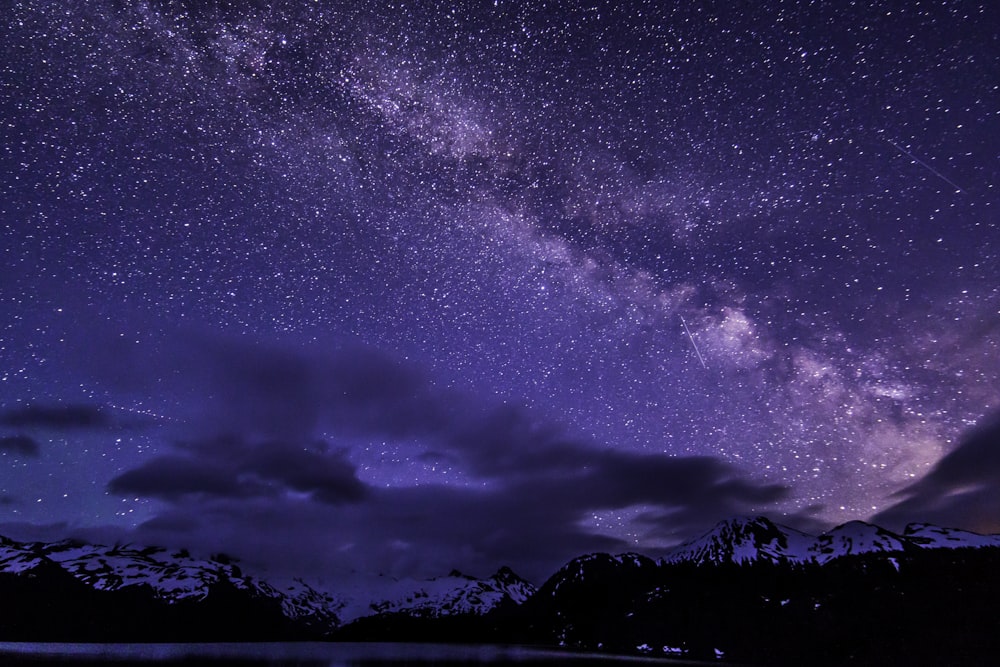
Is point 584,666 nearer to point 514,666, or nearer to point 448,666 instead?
point 514,666

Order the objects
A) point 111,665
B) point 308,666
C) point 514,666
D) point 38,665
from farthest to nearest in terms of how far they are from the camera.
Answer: point 514,666
point 308,666
point 111,665
point 38,665

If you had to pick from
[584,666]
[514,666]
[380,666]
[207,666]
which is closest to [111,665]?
[207,666]

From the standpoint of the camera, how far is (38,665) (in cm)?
13675

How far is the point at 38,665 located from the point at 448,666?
389 ft

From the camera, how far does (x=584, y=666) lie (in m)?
197

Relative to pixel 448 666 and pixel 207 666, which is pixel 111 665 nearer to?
pixel 207 666

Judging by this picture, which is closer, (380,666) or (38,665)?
(38,665)

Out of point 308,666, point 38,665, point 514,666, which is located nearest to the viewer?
point 38,665

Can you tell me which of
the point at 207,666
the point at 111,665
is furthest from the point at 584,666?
the point at 111,665

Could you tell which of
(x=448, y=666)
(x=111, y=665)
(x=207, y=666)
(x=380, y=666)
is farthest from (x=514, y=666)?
(x=111, y=665)

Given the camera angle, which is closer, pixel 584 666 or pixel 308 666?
pixel 308 666

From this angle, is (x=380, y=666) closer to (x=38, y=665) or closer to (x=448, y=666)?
→ (x=448, y=666)

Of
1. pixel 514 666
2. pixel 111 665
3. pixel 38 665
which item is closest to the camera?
pixel 38 665

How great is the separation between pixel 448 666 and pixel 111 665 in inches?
4043
